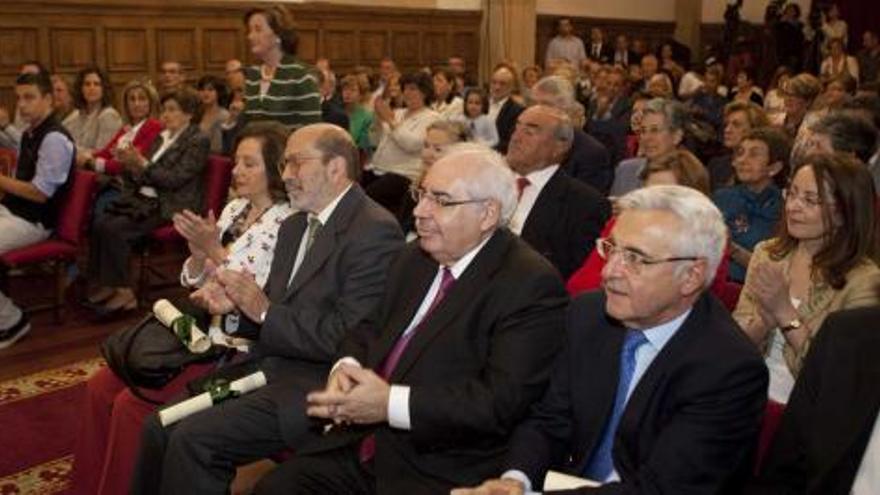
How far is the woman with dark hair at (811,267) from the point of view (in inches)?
104

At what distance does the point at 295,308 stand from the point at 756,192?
2.43m

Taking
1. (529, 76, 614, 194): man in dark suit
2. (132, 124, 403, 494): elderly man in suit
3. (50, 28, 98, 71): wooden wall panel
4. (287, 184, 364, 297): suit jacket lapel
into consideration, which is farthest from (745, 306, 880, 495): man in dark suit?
(50, 28, 98, 71): wooden wall panel

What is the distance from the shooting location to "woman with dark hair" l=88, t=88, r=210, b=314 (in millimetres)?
5570

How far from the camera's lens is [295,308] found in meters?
2.91

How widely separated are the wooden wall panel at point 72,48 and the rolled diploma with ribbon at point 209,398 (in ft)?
23.8

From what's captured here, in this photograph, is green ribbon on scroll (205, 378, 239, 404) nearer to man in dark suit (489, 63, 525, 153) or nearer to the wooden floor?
the wooden floor

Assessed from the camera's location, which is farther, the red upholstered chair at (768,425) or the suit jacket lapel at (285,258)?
the suit jacket lapel at (285,258)

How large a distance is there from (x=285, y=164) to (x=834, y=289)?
70.5 inches

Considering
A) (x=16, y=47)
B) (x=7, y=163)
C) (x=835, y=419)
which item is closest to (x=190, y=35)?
(x=16, y=47)

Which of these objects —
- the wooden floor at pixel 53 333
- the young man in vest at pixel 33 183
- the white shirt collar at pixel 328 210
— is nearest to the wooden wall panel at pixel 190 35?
the wooden floor at pixel 53 333

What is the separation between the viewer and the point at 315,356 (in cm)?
285

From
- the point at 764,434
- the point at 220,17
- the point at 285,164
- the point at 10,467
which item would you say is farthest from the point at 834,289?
the point at 220,17

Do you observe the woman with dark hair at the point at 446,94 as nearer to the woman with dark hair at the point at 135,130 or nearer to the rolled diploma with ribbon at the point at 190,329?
the woman with dark hair at the point at 135,130

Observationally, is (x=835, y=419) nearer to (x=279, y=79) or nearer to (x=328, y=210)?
(x=328, y=210)
